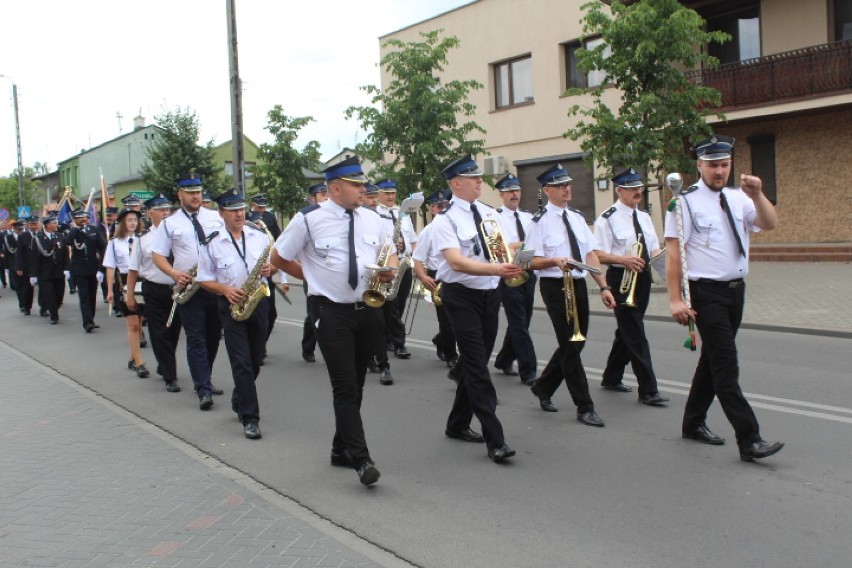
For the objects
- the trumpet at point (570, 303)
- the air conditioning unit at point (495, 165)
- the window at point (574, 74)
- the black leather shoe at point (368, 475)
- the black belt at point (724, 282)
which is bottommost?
the black leather shoe at point (368, 475)

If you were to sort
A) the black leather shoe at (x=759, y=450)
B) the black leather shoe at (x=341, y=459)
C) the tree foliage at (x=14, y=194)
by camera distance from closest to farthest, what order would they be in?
the black leather shoe at (x=759, y=450), the black leather shoe at (x=341, y=459), the tree foliage at (x=14, y=194)

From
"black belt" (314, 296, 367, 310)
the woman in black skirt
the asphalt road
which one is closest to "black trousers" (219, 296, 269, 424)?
the asphalt road

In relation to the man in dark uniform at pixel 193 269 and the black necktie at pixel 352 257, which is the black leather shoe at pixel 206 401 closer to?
the man in dark uniform at pixel 193 269

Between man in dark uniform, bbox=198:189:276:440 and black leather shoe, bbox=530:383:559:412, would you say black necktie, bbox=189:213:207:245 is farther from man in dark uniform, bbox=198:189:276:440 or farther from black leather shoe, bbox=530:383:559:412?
black leather shoe, bbox=530:383:559:412

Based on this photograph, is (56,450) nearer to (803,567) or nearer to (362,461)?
(362,461)

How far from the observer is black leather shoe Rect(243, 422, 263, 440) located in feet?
22.6

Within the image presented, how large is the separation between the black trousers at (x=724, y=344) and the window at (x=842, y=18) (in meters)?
19.2

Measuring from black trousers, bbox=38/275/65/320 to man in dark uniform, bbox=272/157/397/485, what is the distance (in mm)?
12720

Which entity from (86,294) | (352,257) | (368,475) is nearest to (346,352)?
(352,257)

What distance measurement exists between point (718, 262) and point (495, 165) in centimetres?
2376

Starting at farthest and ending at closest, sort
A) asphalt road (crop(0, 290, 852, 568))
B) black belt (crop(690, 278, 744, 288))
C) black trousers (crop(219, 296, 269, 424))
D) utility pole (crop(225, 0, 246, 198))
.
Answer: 1. utility pole (crop(225, 0, 246, 198))
2. black trousers (crop(219, 296, 269, 424))
3. black belt (crop(690, 278, 744, 288))
4. asphalt road (crop(0, 290, 852, 568))

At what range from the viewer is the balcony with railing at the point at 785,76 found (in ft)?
68.2

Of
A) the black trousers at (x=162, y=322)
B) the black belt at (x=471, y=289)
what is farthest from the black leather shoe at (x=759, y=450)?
the black trousers at (x=162, y=322)

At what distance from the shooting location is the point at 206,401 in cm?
812
